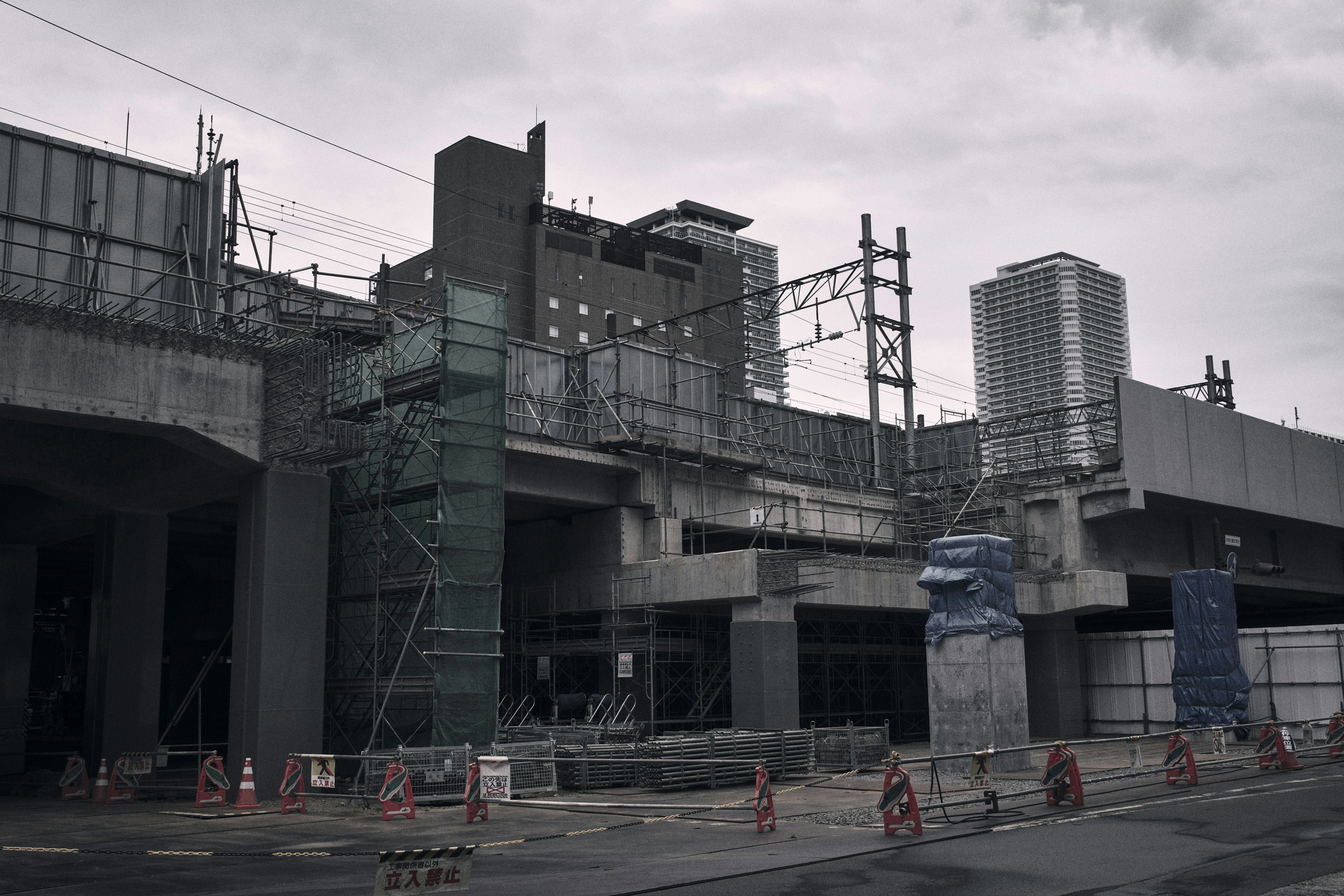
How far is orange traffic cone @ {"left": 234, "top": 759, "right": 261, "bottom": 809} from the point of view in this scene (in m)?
23.7

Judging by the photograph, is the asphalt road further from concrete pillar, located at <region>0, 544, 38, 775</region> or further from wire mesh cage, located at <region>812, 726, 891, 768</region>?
concrete pillar, located at <region>0, 544, 38, 775</region>

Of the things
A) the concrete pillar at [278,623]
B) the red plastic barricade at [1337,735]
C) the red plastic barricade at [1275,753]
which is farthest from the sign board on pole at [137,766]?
the red plastic barricade at [1337,735]

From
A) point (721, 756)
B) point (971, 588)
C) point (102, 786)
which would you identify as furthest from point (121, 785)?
point (971, 588)

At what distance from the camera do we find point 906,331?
167 ft

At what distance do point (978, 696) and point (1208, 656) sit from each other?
1363cm

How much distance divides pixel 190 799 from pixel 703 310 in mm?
25833

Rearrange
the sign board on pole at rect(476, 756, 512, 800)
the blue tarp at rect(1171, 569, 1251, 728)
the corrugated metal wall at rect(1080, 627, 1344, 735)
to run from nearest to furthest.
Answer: the sign board on pole at rect(476, 756, 512, 800) < the blue tarp at rect(1171, 569, 1251, 728) < the corrugated metal wall at rect(1080, 627, 1344, 735)

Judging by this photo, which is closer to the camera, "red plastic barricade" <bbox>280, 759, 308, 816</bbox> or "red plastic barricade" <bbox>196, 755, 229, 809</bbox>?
"red plastic barricade" <bbox>280, 759, 308, 816</bbox>

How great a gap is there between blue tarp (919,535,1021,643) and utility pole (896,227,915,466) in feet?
76.1

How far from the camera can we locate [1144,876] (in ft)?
42.3

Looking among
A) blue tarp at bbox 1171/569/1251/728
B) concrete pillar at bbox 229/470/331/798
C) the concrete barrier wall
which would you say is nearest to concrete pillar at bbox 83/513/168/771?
concrete pillar at bbox 229/470/331/798

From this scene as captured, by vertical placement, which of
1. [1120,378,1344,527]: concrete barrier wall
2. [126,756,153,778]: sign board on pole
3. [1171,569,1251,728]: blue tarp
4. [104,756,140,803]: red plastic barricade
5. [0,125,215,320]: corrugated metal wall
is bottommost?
[104,756,140,803]: red plastic barricade

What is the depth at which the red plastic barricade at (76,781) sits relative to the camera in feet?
89.6

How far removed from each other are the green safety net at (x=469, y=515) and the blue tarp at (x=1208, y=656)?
68.9 ft
